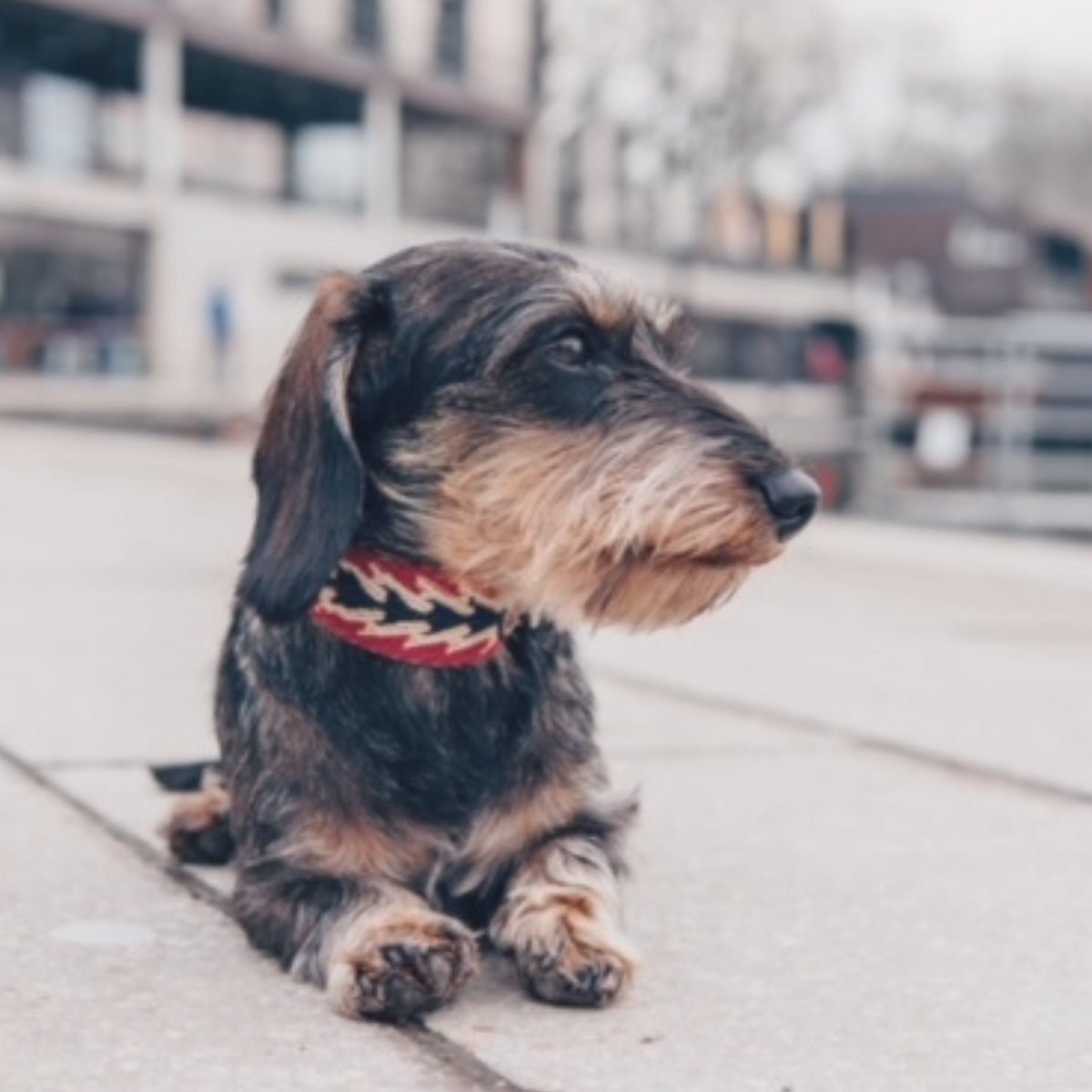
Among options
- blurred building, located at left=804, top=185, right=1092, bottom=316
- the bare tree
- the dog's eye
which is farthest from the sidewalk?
blurred building, located at left=804, top=185, right=1092, bottom=316

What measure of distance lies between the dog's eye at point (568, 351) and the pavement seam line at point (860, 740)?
189 centimetres

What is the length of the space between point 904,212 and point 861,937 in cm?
6927

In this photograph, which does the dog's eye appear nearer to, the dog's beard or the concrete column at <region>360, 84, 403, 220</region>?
the dog's beard

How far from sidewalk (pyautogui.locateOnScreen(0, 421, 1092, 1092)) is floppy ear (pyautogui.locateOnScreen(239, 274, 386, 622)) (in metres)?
0.53

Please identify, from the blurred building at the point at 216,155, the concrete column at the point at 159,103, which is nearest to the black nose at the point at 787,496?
the blurred building at the point at 216,155

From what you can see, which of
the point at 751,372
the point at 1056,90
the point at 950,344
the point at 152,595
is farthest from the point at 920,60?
the point at 152,595

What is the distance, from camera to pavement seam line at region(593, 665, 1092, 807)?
4.98 m

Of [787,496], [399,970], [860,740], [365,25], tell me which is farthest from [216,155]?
[399,970]

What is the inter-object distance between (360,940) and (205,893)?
752mm

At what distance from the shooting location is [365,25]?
172 ft

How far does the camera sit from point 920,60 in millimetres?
90125

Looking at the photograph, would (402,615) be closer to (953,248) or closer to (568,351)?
(568,351)

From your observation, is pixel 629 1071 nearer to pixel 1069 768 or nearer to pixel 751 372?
pixel 1069 768

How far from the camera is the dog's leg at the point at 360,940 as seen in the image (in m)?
3.01
